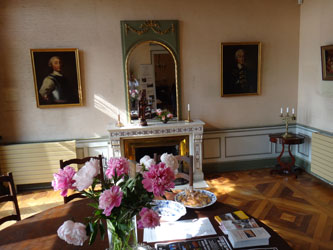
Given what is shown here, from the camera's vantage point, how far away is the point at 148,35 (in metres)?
3.39

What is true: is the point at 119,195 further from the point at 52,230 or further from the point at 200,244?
the point at 52,230

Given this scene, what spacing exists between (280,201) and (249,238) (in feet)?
6.36

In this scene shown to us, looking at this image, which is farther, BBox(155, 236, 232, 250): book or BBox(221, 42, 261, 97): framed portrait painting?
BBox(221, 42, 261, 97): framed portrait painting

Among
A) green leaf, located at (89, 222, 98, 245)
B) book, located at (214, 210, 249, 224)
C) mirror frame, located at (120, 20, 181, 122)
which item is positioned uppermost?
mirror frame, located at (120, 20, 181, 122)

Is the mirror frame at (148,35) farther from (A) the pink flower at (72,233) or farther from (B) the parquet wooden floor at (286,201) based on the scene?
(A) the pink flower at (72,233)

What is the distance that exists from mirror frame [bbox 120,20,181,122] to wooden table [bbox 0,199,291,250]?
2091 millimetres

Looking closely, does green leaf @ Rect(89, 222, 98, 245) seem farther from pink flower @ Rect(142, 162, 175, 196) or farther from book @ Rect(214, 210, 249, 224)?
book @ Rect(214, 210, 249, 224)

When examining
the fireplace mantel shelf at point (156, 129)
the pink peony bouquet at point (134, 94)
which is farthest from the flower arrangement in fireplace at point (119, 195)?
the pink peony bouquet at point (134, 94)

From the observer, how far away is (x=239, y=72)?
3.66 meters

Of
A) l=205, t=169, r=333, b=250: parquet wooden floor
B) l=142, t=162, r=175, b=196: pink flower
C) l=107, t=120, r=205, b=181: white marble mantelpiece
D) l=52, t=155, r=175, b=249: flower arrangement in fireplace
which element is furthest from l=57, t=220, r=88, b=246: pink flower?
l=107, t=120, r=205, b=181: white marble mantelpiece

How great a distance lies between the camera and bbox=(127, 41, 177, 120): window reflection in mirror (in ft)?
11.2

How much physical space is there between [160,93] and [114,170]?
101 inches

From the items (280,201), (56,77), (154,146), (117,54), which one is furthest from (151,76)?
(280,201)

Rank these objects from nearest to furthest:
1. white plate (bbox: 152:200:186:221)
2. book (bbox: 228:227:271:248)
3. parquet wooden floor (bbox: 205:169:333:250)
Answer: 1. book (bbox: 228:227:271:248)
2. white plate (bbox: 152:200:186:221)
3. parquet wooden floor (bbox: 205:169:333:250)
